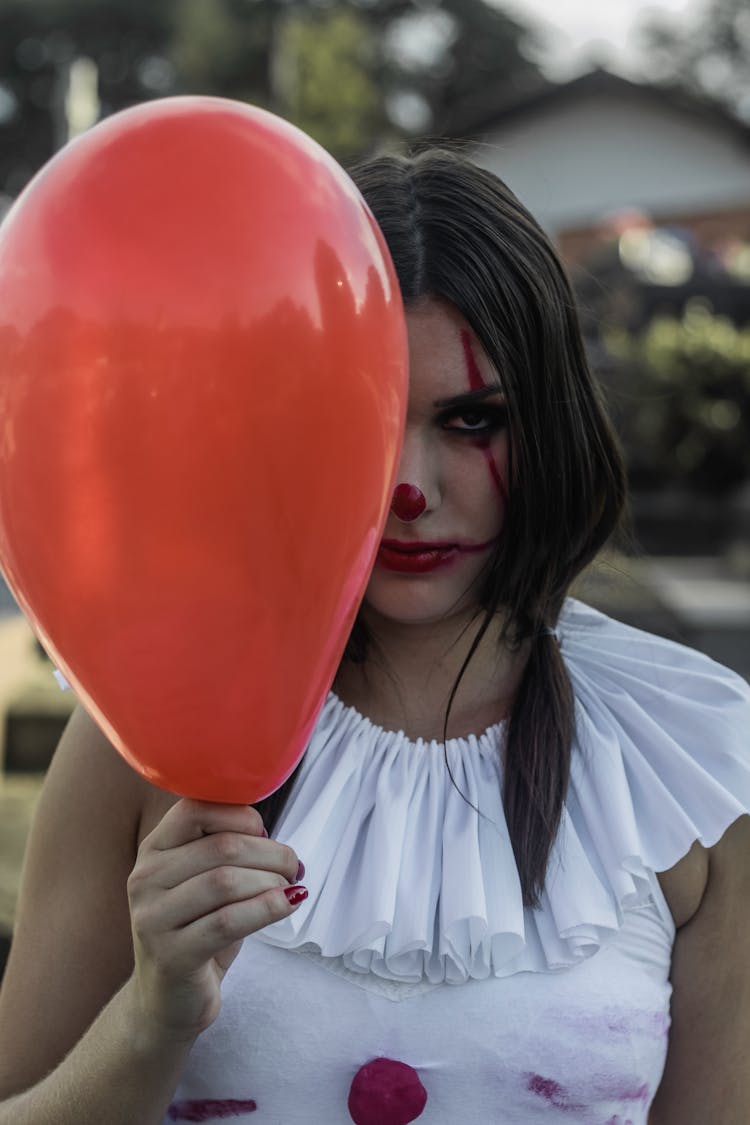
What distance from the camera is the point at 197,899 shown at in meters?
1.03

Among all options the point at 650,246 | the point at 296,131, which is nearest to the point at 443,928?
the point at 296,131

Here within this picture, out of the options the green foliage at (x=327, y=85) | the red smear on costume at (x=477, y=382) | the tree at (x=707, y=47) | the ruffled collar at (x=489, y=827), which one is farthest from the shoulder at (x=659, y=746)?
the tree at (x=707, y=47)

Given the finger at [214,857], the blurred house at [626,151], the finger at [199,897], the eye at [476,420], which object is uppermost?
the blurred house at [626,151]

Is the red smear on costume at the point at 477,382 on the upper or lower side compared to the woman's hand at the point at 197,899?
upper

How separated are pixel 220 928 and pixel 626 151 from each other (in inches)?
960

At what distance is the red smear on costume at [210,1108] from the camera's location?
1.33 meters

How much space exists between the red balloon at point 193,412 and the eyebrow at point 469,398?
273 mm

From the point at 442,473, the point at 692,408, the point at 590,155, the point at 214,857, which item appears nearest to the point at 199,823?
the point at 214,857

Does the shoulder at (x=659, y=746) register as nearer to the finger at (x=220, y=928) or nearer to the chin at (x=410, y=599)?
the chin at (x=410, y=599)

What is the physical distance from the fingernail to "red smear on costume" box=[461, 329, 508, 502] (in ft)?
1.55

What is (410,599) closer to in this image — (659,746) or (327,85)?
(659,746)

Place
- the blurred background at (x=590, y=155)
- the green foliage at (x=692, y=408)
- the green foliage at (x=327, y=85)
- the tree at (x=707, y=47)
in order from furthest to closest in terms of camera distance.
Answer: the tree at (x=707, y=47)
the green foliage at (x=327, y=85)
the green foliage at (x=692, y=408)
the blurred background at (x=590, y=155)

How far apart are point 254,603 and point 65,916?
53 centimetres

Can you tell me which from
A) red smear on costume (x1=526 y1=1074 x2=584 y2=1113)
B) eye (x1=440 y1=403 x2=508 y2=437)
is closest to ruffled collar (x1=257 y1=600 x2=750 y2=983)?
red smear on costume (x1=526 y1=1074 x2=584 y2=1113)
